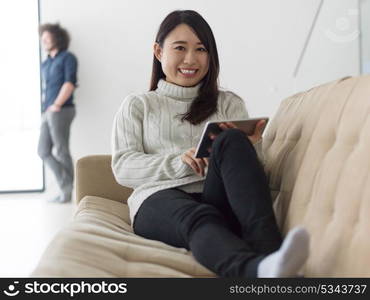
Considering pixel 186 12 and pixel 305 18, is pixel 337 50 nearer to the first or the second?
pixel 305 18

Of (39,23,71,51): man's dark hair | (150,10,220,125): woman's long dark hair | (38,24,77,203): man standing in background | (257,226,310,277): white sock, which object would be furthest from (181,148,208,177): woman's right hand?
(39,23,71,51): man's dark hair

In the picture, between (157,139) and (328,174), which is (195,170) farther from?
(328,174)

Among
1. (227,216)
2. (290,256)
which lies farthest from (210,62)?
(290,256)

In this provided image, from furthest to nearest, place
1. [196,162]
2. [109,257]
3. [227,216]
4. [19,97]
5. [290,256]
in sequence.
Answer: [19,97] < [196,162] < [227,216] < [109,257] < [290,256]

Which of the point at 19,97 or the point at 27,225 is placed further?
the point at 19,97

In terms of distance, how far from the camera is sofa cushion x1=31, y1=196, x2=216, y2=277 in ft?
3.77

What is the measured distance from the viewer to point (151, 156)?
1605 millimetres

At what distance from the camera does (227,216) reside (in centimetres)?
136

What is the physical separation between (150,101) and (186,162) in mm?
332

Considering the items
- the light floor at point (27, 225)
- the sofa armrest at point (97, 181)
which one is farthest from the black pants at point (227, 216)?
the light floor at point (27, 225)

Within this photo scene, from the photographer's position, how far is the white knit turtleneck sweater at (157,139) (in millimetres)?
1556

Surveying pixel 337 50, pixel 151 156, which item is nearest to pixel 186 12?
pixel 151 156

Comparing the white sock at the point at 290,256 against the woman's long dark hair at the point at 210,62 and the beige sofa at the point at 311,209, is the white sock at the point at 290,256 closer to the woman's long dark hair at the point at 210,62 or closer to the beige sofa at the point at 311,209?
the beige sofa at the point at 311,209

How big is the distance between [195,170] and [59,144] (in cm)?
309
